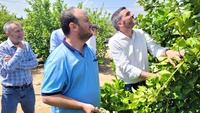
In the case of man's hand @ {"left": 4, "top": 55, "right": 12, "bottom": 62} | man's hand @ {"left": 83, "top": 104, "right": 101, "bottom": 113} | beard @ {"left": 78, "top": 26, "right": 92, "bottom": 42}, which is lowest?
man's hand @ {"left": 83, "top": 104, "right": 101, "bottom": 113}

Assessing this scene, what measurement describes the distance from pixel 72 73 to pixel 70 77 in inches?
1.2

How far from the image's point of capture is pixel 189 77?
1.48 meters

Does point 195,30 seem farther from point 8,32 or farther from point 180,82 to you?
point 8,32

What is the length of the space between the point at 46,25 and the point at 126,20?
8.03 m

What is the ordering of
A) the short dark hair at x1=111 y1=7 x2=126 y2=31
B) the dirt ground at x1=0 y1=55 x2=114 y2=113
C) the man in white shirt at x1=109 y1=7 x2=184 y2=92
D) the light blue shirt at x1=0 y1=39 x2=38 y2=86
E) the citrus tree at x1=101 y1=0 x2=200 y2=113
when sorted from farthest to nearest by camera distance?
the dirt ground at x1=0 y1=55 x2=114 y2=113 → the light blue shirt at x1=0 y1=39 x2=38 y2=86 → the short dark hair at x1=111 y1=7 x2=126 y2=31 → the man in white shirt at x1=109 y1=7 x2=184 y2=92 → the citrus tree at x1=101 y1=0 x2=200 y2=113

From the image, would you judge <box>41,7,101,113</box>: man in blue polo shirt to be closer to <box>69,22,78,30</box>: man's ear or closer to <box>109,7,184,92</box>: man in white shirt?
<box>69,22,78,30</box>: man's ear

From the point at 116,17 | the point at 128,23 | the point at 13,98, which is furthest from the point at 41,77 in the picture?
the point at 128,23

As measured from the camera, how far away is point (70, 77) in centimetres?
197

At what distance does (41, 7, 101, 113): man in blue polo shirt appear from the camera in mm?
1908

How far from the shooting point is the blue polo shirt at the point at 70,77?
1.92 m

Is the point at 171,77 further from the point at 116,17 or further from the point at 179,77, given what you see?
the point at 116,17

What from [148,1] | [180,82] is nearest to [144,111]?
[180,82]

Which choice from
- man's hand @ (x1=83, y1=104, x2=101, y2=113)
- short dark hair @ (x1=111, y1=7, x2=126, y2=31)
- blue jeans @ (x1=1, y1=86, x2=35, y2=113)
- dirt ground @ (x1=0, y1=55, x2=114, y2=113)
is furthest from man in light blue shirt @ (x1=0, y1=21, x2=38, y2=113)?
dirt ground @ (x1=0, y1=55, x2=114, y2=113)

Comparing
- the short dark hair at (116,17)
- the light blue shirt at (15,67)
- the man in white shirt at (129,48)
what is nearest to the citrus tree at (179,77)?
the man in white shirt at (129,48)
